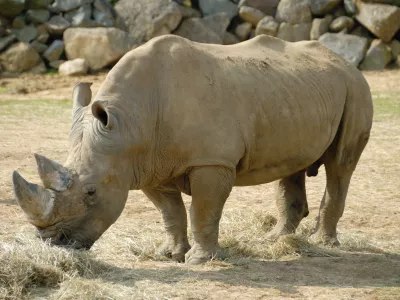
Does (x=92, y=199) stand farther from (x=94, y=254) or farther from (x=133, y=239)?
(x=133, y=239)

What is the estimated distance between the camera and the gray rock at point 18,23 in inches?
946

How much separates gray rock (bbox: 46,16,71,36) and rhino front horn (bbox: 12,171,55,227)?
17820 mm

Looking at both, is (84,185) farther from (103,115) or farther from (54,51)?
(54,51)

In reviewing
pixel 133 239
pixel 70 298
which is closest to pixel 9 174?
pixel 133 239

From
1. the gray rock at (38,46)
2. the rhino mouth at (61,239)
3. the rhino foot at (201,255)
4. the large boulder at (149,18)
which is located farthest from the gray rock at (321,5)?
the rhino mouth at (61,239)

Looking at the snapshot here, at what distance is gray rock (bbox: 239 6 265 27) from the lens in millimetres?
24953

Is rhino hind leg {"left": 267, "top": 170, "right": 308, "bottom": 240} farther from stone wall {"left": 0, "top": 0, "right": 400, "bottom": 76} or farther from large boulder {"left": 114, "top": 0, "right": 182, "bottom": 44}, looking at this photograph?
large boulder {"left": 114, "top": 0, "right": 182, "bottom": 44}

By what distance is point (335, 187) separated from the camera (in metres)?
9.23

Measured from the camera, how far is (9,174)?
40.1 feet

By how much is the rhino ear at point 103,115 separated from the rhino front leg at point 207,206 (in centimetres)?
91

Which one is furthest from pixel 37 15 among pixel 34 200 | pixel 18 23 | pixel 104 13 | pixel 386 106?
pixel 34 200

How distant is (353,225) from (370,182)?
2.39 metres

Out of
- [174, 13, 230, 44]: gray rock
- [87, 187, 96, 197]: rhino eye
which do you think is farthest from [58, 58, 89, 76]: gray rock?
[87, 187, 96, 197]: rhino eye

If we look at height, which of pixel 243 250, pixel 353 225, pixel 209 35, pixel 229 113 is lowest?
pixel 209 35
